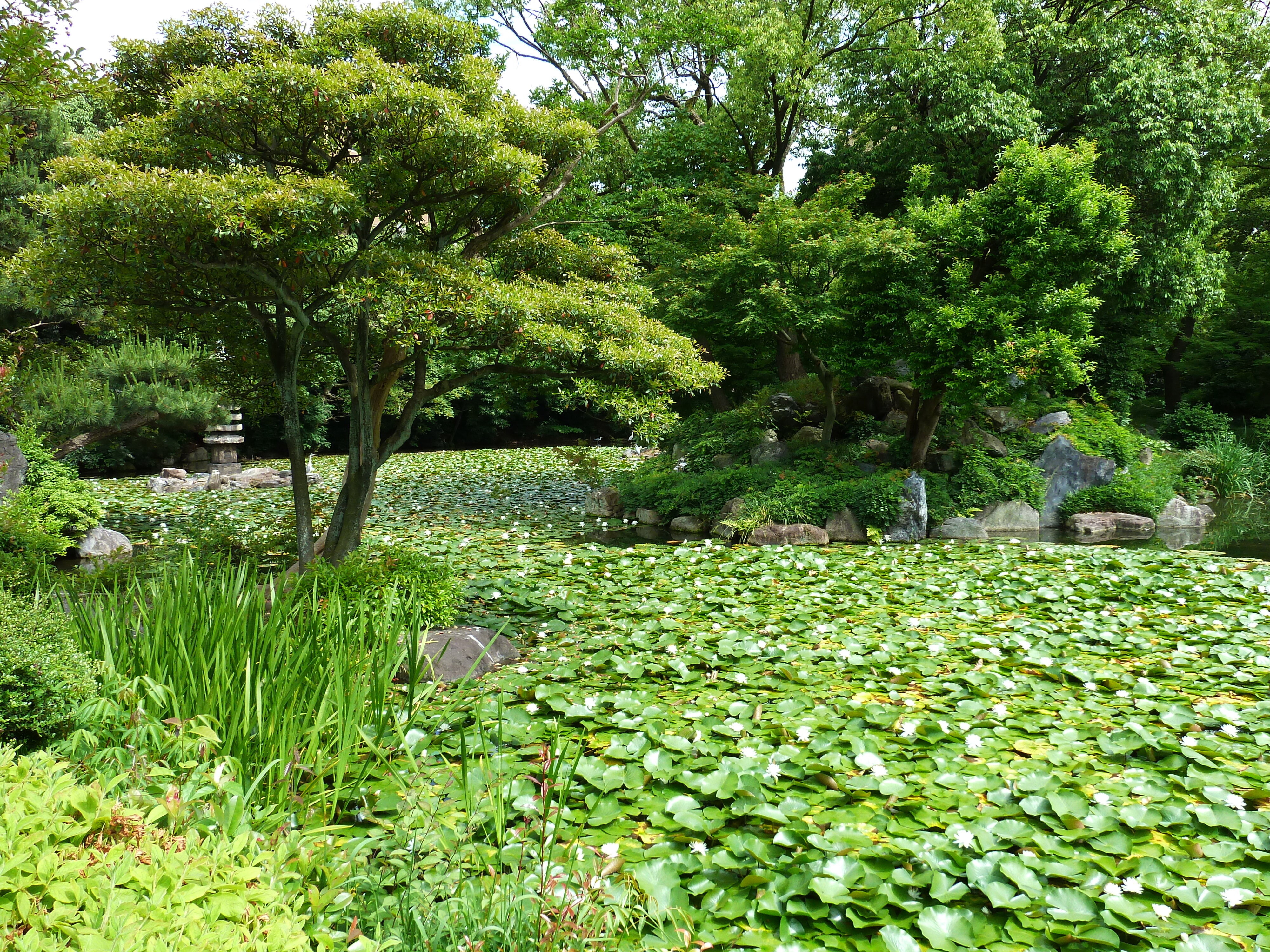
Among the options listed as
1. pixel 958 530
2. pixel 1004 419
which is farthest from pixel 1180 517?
pixel 958 530

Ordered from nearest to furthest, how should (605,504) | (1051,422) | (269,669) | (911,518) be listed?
(269,669)
(911,518)
(605,504)
(1051,422)

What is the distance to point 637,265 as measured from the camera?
10312mm

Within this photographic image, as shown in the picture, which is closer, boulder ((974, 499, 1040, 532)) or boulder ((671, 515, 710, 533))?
boulder ((671, 515, 710, 533))

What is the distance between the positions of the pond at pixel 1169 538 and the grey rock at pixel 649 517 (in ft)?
0.48

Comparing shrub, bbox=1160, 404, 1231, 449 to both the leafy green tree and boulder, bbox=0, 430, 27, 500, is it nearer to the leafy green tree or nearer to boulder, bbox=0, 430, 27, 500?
the leafy green tree

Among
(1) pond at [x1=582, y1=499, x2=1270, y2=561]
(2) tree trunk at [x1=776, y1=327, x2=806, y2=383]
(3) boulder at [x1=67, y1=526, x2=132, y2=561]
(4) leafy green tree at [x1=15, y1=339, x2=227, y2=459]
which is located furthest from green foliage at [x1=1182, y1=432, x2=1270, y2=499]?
(4) leafy green tree at [x1=15, y1=339, x2=227, y2=459]

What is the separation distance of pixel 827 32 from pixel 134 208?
1406cm

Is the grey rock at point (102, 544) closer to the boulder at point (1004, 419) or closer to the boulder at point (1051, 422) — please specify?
the boulder at point (1004, 419)

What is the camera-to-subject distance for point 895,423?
12172 millimetres

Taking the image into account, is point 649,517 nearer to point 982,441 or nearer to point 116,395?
point 982,441

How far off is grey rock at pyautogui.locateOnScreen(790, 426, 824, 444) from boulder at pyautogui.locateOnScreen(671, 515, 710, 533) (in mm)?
2398

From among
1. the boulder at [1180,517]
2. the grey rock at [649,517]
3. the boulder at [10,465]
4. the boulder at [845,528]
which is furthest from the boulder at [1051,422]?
the boulder at [10,465]

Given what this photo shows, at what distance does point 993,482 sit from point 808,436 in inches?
110

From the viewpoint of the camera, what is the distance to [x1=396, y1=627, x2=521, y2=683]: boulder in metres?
4.32
